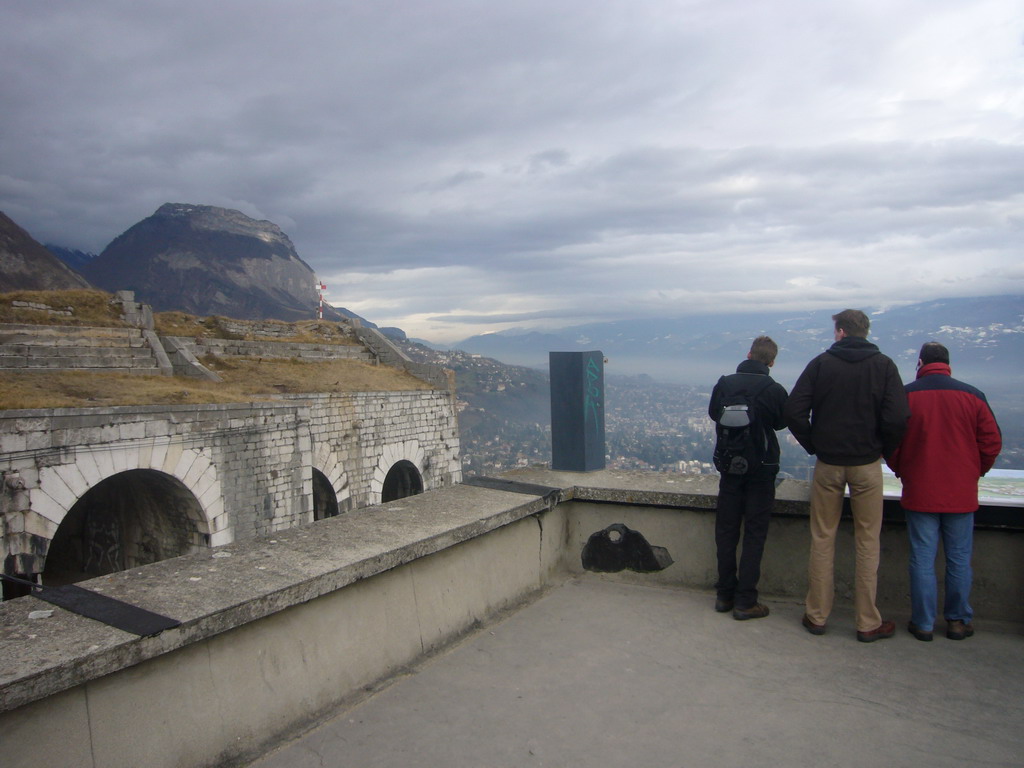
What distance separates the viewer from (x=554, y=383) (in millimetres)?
5430

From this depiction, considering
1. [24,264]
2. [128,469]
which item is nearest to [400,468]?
[128,469]

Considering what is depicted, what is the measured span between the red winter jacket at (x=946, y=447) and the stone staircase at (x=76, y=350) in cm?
1455

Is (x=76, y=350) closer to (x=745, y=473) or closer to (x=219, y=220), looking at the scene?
(x=745, y=473)

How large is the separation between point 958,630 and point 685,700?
1.49 m

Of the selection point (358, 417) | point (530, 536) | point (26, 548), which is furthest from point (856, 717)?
point (358, 417)

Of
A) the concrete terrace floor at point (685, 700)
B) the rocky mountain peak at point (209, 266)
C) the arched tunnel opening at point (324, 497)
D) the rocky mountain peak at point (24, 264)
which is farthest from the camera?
the rocky mountain peak at point (209, 266)

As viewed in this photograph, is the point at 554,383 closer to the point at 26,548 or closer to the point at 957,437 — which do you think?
the point at 957,437

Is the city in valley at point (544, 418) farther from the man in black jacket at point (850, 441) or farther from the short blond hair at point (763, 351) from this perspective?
the man in black jacket at point (850, 441)

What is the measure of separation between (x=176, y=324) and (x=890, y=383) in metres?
21.4

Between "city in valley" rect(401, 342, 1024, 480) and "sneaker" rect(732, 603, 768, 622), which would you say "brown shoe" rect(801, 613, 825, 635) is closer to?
"sneaker" rect(732, 603, 768, 622)

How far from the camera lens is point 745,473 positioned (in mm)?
3369

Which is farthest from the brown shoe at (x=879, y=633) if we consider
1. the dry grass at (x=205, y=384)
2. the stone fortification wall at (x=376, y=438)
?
the stone fortification wall at (x=376, y=438)

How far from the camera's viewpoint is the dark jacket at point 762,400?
3.38 m

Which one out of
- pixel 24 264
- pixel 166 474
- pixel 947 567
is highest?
pixel 24 264
